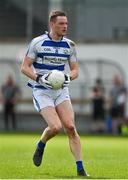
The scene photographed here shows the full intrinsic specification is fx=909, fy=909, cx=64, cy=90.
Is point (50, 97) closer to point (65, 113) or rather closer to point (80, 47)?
point (65, 113)

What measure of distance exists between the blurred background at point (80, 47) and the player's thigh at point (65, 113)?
21690mm

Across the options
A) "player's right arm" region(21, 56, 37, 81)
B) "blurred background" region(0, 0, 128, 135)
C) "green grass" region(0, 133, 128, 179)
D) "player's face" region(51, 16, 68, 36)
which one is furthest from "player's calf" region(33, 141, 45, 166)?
"blurred background" region(0, 0, 128, 135)

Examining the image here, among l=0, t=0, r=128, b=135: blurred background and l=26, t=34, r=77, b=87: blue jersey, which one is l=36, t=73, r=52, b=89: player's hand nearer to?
l=26, t=34, r=77, b=87: blue jersey

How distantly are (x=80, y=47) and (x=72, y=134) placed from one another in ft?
79.8

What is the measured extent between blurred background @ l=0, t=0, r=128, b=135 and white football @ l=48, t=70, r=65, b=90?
21890 millimetres

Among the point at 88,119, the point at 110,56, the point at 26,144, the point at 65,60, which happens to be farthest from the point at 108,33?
the point at 65,60

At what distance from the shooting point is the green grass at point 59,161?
1438 centimetres

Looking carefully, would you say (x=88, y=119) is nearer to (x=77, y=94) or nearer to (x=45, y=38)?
(x=77, y=94)

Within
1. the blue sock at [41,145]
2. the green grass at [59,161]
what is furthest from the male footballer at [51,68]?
the green grass at [59,161]

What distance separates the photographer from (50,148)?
2373 centimetres

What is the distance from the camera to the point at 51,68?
48.0 feet

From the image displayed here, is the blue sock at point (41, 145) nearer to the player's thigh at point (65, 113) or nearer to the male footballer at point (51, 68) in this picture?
the male footballer at point (51, 68)

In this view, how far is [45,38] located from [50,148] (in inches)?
370

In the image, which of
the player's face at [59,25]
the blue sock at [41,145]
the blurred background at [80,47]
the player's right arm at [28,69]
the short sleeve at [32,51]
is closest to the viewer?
the player's face at [59,25]
